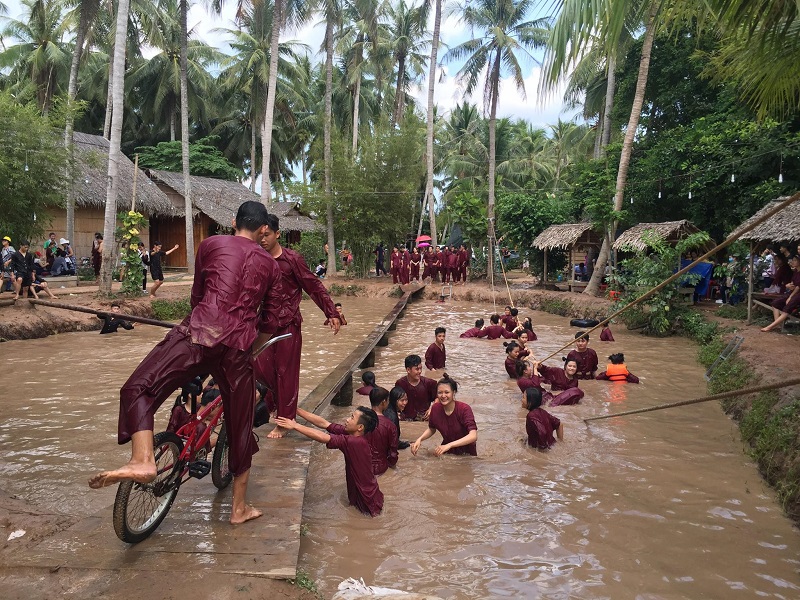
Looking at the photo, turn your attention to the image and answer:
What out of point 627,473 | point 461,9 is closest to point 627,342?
point 627,473

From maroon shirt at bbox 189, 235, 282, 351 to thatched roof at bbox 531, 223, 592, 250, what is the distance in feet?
60.4

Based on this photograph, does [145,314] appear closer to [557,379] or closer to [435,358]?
[435,358]

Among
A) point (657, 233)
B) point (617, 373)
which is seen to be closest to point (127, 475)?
point (617, 373)

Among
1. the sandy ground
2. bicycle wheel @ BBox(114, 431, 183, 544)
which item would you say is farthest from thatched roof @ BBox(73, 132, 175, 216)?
bicycle wheel @ BBox(114, 431, 183, 544)

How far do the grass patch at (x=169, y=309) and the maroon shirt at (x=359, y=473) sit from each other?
469 inches

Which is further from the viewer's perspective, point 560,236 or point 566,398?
point 560,236

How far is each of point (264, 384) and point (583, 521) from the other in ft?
9.53

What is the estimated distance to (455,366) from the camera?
37.7ft

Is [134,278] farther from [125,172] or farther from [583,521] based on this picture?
[583,521]

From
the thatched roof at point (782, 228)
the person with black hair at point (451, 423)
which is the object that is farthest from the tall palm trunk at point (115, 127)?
the thatched roof at point (782, 228)

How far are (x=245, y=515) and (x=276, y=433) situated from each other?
1712 millimetres

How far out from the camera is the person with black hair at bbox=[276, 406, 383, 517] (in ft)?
15.2

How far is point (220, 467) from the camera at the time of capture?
426 cm

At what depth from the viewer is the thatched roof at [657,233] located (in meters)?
16.6
